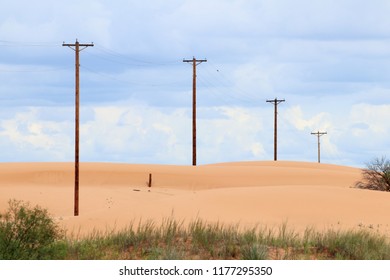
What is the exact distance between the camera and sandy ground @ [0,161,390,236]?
31.3 m

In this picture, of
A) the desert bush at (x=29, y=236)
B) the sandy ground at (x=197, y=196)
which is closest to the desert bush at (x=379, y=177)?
the sandy ground at (x=197, y=196)

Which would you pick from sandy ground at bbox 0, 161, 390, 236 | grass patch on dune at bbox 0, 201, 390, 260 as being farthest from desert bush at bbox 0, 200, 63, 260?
sandy ground at bbox 0, 161, 390, 236

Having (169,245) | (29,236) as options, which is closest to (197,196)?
(169,245)

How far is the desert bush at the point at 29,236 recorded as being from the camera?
1853cm

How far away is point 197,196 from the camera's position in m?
35.5

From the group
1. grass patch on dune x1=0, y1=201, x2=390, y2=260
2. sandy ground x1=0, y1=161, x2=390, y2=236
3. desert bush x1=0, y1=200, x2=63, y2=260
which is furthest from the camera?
sandy ground x1=0, y1=161, x2=390, y2=236

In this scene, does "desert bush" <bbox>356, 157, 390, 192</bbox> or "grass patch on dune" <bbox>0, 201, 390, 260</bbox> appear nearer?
"grass patch on dune" <bbox>0, 201, 390, 260</bbox>

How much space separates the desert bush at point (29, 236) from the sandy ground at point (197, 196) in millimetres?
5390

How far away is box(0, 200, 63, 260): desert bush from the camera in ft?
60.8

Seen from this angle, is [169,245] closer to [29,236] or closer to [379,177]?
[29,236]

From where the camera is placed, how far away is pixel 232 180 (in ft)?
194

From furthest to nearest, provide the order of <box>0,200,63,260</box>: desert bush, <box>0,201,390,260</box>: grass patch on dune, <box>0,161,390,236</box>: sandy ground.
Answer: <box>0,161,390,236</box>: sandy ground, <box>0,201,390,260</box>: grass patch on dune, <box>0,200,63,260</box>: desert bush

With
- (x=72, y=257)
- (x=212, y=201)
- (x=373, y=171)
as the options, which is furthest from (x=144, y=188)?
(x=72, y=257)

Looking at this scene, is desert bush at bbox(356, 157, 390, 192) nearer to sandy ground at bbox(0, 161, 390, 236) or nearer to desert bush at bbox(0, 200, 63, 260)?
sandy ground at bbox(0, 161, 390, 236)
